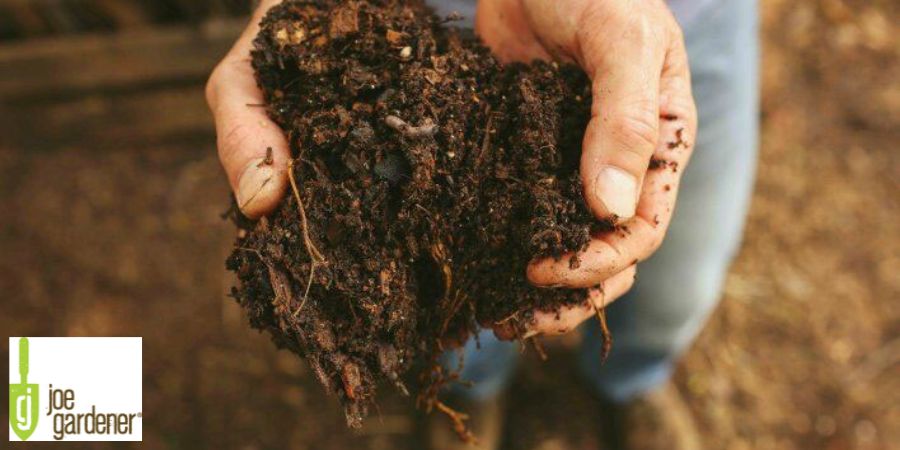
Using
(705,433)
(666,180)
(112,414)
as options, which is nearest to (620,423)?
(705,433)

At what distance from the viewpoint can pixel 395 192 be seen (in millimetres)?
1357

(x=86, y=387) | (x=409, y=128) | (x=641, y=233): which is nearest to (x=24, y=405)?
(x=86, y=387)

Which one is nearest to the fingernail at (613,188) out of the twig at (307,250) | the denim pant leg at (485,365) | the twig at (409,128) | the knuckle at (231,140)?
the twig at (409,128)

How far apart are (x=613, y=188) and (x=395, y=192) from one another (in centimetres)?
40

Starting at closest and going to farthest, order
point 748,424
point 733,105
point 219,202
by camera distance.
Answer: point 733,105, point 748,424, point 219,202

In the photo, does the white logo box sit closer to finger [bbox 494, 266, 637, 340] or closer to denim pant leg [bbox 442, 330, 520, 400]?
denim pant leg [bbox 442, 330, 520, 400]

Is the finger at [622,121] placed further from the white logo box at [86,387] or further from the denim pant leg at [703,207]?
the white logo box at [86,387]

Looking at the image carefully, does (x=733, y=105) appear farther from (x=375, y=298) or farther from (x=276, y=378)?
(x=276, y=378)

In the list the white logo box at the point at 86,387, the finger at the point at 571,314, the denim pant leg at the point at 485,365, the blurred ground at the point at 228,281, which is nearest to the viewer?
the finger at the point at 571,314

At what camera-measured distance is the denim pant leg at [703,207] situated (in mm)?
1893

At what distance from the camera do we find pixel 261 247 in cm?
130

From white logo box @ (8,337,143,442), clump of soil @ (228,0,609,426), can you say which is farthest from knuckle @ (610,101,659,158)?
white logo box @ (8,337,143,442)

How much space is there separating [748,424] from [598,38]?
200 centimetres

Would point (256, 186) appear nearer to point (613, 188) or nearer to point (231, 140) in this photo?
point (231, 140)
